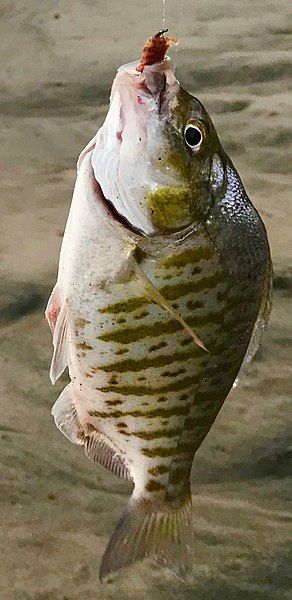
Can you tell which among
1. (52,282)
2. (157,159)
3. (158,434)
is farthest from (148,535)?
(52,282)

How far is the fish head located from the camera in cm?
102

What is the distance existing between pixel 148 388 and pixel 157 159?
0.30 meters

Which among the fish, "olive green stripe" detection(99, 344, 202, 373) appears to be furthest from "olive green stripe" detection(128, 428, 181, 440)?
"olive green stripe" detection(99, 344, 202, 373)

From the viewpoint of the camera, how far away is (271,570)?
166cm

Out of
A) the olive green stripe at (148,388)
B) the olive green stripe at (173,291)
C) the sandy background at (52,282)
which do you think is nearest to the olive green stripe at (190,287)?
the olive green stripe at (173,291)

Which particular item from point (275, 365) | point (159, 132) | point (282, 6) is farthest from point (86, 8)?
point (159, 132)

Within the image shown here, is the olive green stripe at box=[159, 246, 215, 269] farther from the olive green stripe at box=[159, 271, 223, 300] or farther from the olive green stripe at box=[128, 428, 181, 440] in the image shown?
the olive green stripe at box=[128, 428, 181, 440]

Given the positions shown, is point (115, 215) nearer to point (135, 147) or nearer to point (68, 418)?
point (135, 147)

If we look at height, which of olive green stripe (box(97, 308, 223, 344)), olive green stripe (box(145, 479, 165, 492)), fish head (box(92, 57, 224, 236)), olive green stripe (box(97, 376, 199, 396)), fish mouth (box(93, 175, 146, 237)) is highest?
fish head (box(92, 57, 224, 236))

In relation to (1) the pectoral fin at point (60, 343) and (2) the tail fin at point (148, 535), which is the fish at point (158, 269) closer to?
(1) the pectoral fin at point (60, 343)

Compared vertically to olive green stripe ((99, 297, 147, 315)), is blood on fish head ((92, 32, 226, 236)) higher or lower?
higher

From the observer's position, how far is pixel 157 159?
103 cm

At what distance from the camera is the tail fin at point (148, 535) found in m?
1.24

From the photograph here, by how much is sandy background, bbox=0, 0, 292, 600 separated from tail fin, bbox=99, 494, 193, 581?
0.41 m
